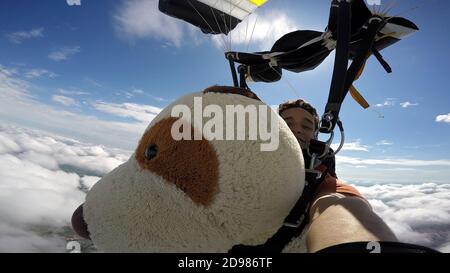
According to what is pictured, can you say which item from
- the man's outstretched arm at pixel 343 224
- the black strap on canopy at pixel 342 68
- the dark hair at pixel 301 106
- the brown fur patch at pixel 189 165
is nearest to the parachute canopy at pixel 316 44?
the black strap on canopy at pixel 342 68

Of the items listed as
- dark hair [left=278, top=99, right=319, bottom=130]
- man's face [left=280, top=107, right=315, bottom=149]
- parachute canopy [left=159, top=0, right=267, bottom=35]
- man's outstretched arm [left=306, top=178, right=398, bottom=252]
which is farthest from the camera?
parachute canopy [left=159, top=0, right=267, bottom=35]

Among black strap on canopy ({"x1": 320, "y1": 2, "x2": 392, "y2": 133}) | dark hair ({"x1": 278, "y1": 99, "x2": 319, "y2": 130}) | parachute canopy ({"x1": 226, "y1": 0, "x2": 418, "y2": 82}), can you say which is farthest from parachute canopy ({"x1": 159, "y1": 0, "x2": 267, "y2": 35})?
black strap on canopy ({"x1": 320, "y1": 2, "x2": 392, "y2": 133})

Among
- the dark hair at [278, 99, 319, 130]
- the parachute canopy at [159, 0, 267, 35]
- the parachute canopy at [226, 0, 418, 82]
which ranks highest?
the parachute canopy at [159, 0, 267, 35]

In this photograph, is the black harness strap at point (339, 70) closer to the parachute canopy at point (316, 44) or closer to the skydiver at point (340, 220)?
the parachute canopy at point (316, 44)

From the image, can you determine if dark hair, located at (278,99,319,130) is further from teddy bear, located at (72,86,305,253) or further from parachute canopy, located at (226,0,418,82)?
teddy bear, located at (72,86,305,253)

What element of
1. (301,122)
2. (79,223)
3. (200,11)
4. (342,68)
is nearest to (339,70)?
(342,68)
